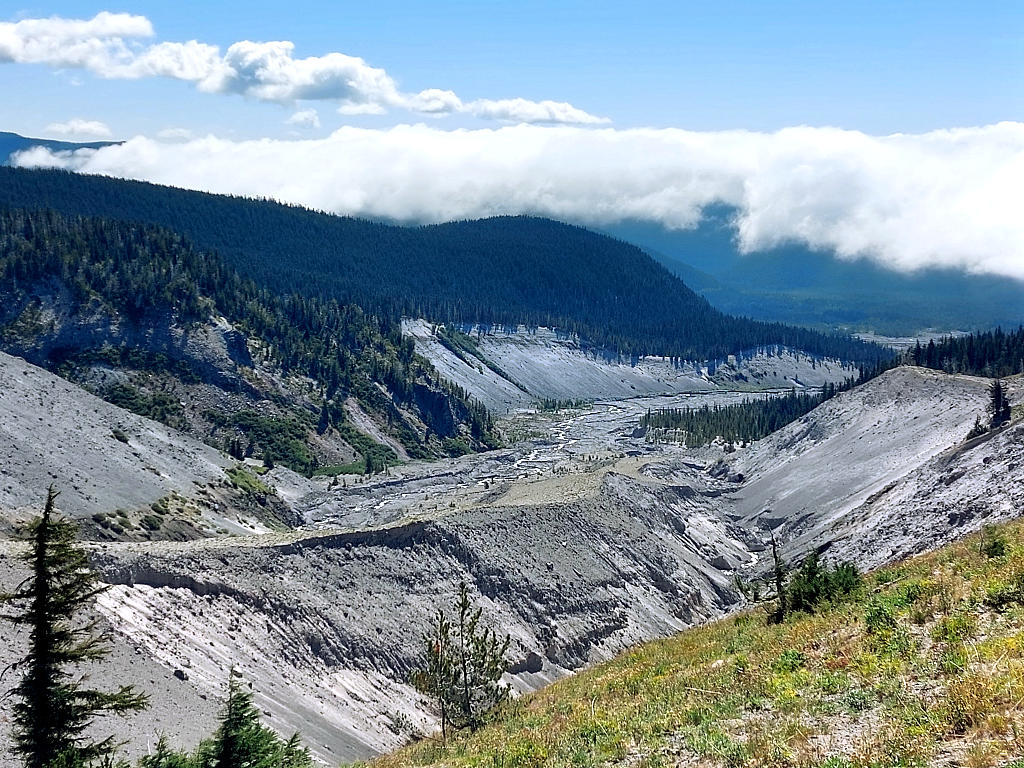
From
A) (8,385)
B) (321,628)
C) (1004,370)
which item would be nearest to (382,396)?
(8,385)

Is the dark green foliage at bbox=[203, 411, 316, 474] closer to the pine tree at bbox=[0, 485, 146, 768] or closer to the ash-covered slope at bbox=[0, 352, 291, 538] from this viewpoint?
the ash-covered slope at bbox=[0, 352, 291, 538]

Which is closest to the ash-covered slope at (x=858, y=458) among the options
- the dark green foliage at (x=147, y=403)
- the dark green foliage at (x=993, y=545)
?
the dark green foliage at (x=993, y=545)

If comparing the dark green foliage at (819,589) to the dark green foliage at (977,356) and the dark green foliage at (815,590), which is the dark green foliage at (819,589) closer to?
the dark green foliage at (815,590)

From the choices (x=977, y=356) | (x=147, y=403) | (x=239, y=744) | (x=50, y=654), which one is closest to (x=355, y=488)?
(x=147, y=403)

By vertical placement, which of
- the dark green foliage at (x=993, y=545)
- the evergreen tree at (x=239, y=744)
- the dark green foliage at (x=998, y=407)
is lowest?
the evergreen tree at (x=239, y=744)

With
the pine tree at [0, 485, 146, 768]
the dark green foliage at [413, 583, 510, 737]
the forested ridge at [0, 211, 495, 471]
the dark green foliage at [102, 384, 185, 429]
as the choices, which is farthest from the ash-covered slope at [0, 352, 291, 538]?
the pine tree at [0, 485, 146, 768]

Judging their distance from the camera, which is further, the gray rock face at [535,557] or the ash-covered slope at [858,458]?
the ash-covered slope at [858,458]

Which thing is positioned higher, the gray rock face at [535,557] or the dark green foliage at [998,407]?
the dark green foliage at [998,407]
